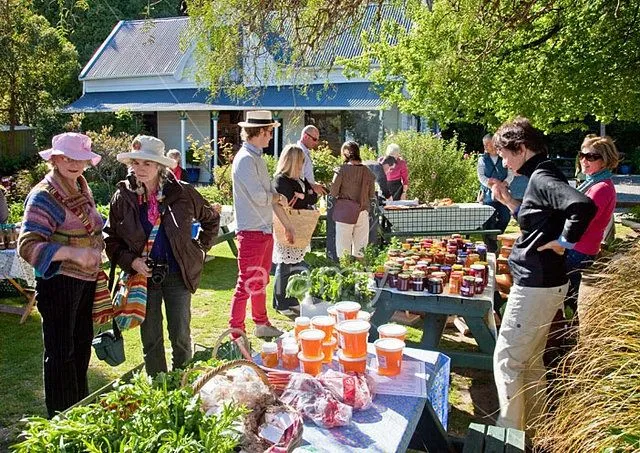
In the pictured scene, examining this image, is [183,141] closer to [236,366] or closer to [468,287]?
[468,287]

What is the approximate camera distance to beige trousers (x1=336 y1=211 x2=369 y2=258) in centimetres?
683

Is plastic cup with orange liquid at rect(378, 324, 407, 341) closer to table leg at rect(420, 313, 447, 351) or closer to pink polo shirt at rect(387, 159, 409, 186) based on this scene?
table leg at rect(420, 313, 447, 351)

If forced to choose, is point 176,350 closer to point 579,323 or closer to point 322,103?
point 579,323

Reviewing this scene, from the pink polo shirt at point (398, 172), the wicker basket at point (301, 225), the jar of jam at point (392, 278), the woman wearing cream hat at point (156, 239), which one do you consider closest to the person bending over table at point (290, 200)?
the wicker basket at point (301, 225)

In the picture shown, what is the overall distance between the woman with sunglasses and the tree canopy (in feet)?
4.12

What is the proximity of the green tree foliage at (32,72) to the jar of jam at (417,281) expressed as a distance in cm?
1463

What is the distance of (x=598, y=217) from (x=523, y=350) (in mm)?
1345

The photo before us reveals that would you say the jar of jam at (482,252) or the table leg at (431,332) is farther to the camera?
the jar of jam at (482,252)

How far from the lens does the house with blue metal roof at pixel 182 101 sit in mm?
20453

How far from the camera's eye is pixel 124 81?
25.1 m

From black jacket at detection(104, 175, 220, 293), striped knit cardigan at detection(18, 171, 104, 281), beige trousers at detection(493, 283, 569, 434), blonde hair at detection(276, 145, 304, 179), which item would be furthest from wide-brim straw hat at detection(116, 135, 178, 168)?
blonde hair at detection(276, 145, 304, 179)

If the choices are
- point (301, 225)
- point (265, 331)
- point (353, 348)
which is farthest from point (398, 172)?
point (353, 348)

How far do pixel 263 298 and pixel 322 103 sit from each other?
51.8ft

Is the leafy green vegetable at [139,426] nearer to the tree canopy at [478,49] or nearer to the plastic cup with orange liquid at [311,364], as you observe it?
the plastic cup with orange liquid at [311,364]
